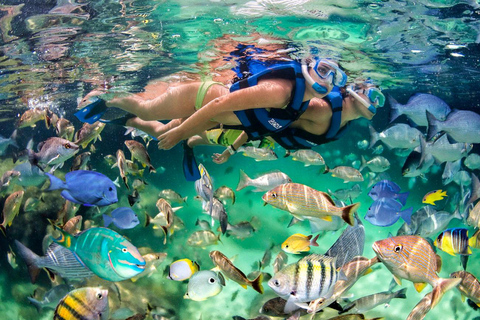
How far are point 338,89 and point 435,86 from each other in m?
15.4

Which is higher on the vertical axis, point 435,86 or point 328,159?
point 435,86

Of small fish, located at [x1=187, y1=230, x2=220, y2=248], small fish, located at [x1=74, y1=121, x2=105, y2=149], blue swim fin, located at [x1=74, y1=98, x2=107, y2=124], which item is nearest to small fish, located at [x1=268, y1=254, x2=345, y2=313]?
small fish, located at [x1=187, y1=230, x2=220, y2=248]

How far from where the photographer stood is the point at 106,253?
2840mm

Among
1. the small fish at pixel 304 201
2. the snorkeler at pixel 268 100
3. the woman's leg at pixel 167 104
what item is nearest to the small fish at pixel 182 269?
the snorkeler at pixel 268 100

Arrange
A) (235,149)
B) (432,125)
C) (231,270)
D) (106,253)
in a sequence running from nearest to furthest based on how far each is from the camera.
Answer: (106,253) < (231,270) < (432,125) < (235,149)

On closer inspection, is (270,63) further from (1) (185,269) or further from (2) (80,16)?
(1) (185,269)

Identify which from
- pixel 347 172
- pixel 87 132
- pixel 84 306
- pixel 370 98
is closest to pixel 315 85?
pixel 370 98

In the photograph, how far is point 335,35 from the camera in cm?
794

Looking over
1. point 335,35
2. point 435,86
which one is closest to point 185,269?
point 335,35

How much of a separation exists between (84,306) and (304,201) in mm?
2594

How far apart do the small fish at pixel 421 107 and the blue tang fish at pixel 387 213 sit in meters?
2.28

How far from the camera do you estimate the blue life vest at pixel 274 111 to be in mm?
4945

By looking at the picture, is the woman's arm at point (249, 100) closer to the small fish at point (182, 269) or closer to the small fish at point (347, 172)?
the small fish at point (182, 269)

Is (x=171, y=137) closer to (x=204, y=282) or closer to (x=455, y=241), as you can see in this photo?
(x=204, y=282)
